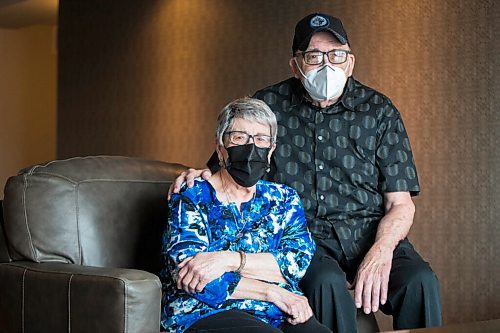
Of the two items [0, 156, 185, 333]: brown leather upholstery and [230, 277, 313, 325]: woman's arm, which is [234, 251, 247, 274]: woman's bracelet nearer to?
[230, 277, 313, 325]: woman's arm

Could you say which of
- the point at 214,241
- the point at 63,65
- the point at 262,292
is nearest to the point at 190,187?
the point at 214,241

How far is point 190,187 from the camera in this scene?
2330 mm

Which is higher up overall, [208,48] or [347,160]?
[208,48]

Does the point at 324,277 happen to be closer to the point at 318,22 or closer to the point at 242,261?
the point at 242,261

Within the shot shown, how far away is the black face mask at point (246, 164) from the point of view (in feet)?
7.69

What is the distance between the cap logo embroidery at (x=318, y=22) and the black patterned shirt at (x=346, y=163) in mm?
219

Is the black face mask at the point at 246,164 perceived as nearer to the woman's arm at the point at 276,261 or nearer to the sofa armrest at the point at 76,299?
the woman's arm at the point at 276,261

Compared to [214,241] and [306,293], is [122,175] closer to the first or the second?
[214,241]

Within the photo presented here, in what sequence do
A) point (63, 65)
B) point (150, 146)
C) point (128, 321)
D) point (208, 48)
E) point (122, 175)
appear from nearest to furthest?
point (128, 321) < point (122, 175) < point (208, 48) < point (150, 146) < point (63, 65)

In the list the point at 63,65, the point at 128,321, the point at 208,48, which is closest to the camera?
the point at 128,321

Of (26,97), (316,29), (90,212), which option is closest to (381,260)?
(316,29)

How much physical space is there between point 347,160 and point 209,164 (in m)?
0.45

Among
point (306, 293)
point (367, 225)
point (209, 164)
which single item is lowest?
point (306, 293)

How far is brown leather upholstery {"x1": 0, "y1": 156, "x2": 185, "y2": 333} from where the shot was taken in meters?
2.03
